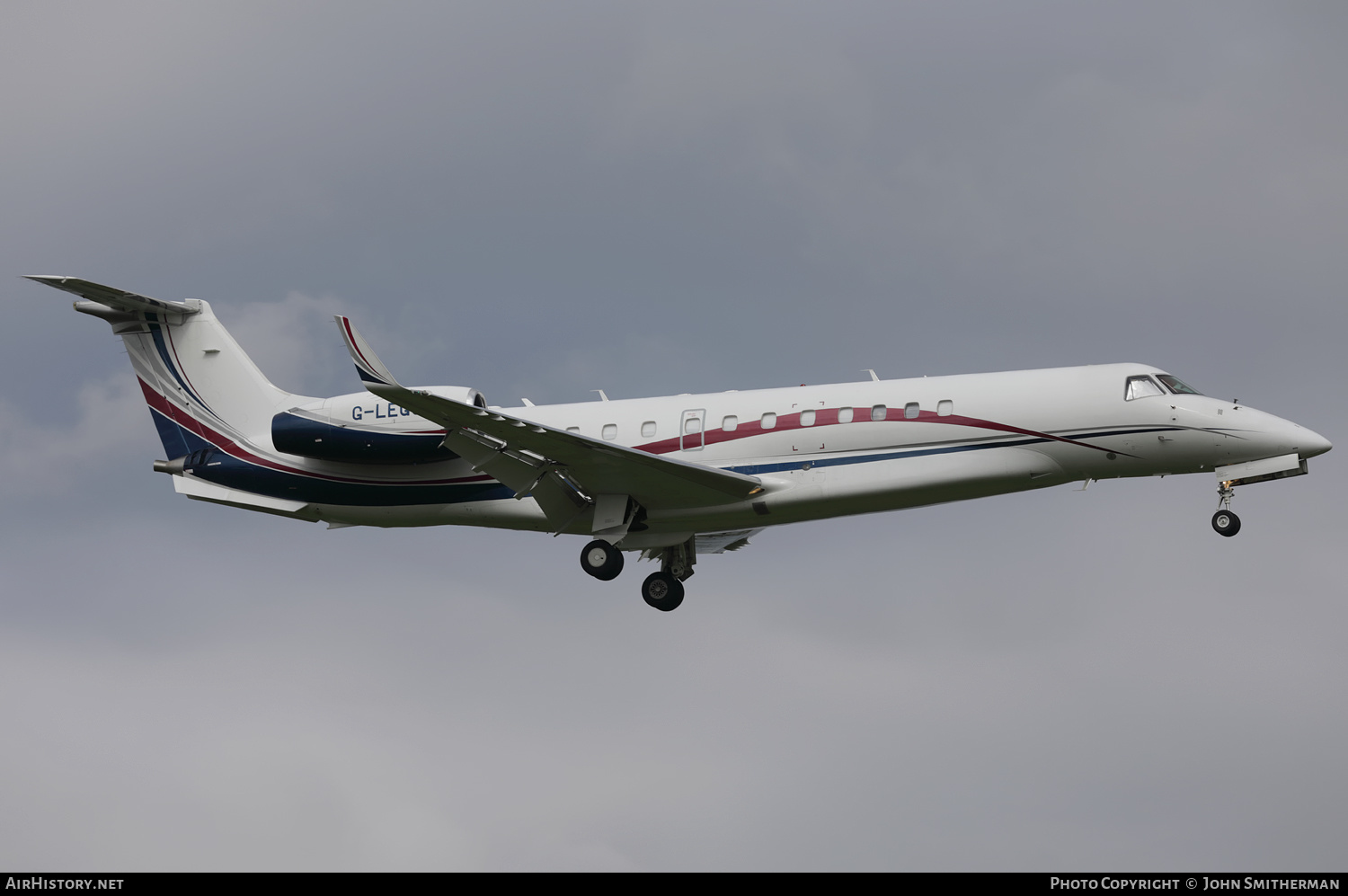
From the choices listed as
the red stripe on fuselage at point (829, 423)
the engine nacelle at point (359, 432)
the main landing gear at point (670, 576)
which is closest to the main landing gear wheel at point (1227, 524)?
the red stripe on fuselage at point (829, 423)

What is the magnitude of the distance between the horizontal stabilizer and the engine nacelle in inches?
178

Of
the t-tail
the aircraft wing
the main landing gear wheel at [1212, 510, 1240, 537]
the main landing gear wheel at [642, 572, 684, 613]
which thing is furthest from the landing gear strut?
the t-tail

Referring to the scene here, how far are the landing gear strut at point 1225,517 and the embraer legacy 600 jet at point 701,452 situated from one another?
1.1 inches

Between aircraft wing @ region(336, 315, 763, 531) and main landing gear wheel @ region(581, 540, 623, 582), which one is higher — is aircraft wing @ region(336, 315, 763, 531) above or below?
above

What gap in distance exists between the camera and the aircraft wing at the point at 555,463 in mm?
21562

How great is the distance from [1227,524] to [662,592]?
33.4 ft

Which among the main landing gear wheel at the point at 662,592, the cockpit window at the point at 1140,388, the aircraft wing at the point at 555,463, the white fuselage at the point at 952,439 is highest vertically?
the cockpit window at the point at 1140,388

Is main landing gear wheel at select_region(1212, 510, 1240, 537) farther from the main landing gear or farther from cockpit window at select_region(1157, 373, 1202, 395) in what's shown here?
the main landing gear

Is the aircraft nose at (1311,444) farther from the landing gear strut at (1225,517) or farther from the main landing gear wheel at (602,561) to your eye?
the main landing gear wheel at (602,561)

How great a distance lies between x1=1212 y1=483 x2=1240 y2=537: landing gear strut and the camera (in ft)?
75.3

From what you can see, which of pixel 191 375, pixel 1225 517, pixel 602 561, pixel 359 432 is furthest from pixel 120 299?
pixel 1225 517

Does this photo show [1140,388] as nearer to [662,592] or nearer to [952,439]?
[952,439]

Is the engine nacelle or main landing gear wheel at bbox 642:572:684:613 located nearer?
the engine nacelle
